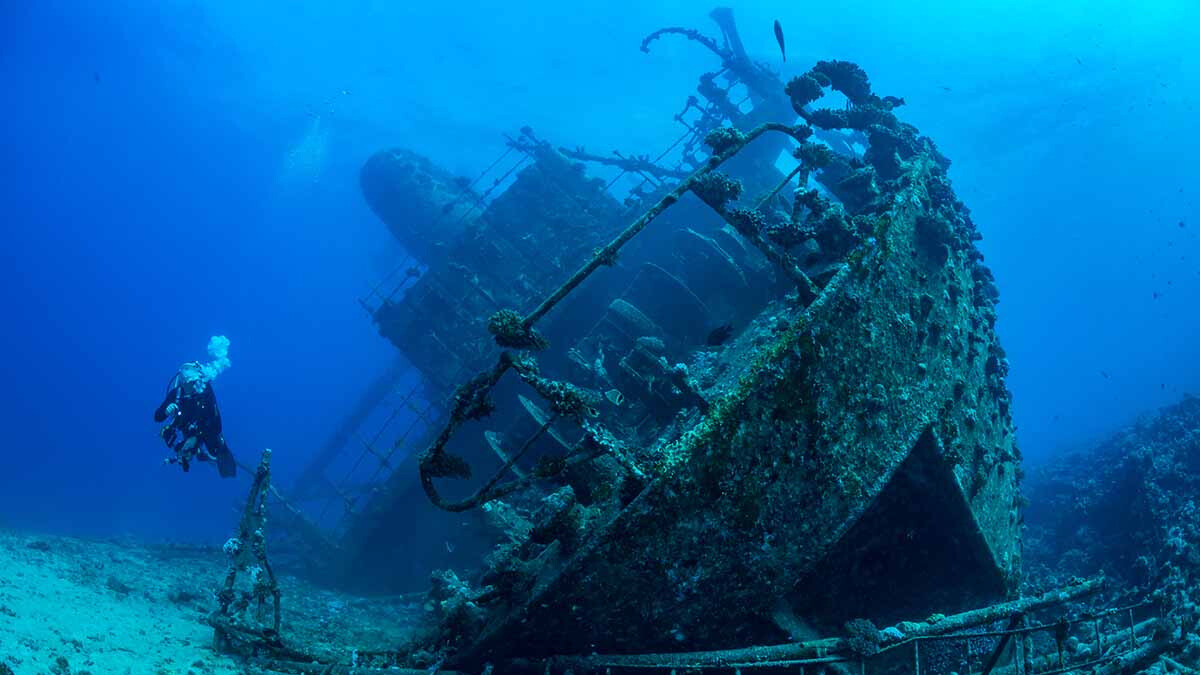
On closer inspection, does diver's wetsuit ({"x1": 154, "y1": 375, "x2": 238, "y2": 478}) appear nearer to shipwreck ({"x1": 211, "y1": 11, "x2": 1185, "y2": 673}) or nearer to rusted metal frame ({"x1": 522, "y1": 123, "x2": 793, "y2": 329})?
shipwreck ({"x1": 211, "y1": 11, "x2": 1185, "y2": 673})

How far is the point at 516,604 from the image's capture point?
445 centimetres

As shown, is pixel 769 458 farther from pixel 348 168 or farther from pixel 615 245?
pixel 348 168

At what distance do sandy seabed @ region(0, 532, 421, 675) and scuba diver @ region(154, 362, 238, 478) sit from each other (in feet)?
7.42

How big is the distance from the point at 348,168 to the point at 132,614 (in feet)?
272

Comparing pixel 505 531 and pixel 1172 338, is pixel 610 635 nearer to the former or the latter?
pixel 505 531

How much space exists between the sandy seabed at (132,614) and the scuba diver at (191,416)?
7.42 ft

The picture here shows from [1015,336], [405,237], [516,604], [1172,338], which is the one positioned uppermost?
[1015,336]

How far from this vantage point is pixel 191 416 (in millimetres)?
10070

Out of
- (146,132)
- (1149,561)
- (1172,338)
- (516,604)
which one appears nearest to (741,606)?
(516,604)

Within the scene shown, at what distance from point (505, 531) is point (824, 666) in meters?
3.42

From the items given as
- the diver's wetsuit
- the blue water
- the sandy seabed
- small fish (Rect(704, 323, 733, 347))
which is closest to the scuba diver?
the diver's wetsuit

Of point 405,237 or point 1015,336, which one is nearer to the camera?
point 405,237

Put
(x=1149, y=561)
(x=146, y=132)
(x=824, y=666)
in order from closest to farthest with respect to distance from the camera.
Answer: (x=824, y=666)
(x=1149, y=561)
(x=146, y=132)

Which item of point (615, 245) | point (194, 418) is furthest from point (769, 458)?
point (194, 418)
